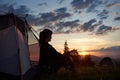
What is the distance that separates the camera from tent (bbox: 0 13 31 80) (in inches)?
457

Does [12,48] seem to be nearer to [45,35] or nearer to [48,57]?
[48,57]

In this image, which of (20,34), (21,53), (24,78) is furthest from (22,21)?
(24,78)

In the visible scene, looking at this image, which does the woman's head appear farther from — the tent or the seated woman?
the tent

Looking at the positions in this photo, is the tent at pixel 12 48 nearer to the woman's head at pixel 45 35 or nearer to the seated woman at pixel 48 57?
the seated woman at pixel 48 57

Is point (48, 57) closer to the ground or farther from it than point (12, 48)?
closer to the ground

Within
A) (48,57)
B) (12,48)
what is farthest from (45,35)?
(12,48)

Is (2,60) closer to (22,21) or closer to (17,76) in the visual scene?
(17,76)

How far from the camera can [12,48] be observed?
11.8 metres

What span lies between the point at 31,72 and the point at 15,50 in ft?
5.69

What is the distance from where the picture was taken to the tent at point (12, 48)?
457 inches

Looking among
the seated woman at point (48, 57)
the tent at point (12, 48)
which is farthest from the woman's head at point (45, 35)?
the tent at point (12, 48)

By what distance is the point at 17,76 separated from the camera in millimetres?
11531

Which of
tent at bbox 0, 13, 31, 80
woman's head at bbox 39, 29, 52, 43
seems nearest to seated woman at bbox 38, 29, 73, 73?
woman's head at bbox 39, 29, 52, 43

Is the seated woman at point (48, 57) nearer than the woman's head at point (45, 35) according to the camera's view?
Yes
